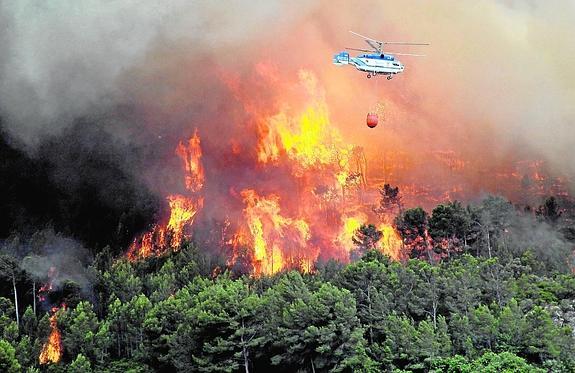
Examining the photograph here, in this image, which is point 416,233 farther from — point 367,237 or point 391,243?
point 391,243

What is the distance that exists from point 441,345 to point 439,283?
834cm

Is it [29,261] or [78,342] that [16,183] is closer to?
[29,261]

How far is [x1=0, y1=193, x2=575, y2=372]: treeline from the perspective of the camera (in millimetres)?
45969

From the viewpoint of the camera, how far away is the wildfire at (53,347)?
57312 millimetres

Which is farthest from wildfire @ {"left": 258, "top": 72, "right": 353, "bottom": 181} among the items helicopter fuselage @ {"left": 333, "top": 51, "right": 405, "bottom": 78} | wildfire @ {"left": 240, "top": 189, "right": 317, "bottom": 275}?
helicopter fuselage @ {"left": 333, "top": 51, "right": 405, "bottom": 78}

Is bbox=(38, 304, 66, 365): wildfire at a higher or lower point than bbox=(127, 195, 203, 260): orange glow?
lower

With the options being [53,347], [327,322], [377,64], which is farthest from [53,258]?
[377,64]

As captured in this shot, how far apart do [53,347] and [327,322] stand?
29.3 metres

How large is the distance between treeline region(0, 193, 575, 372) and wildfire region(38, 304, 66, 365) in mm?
580

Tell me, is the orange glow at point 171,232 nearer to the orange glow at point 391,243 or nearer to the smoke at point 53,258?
the smoke at point 53,258

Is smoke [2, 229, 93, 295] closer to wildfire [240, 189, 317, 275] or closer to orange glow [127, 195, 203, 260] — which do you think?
orange glow [127, 195, 203, 260]

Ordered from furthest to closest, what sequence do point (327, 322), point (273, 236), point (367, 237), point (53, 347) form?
point (273, 236), point (367, 237), point (53, 347), point (327, 322)

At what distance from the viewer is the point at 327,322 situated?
4706cm

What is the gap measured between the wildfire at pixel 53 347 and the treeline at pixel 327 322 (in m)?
0.58
